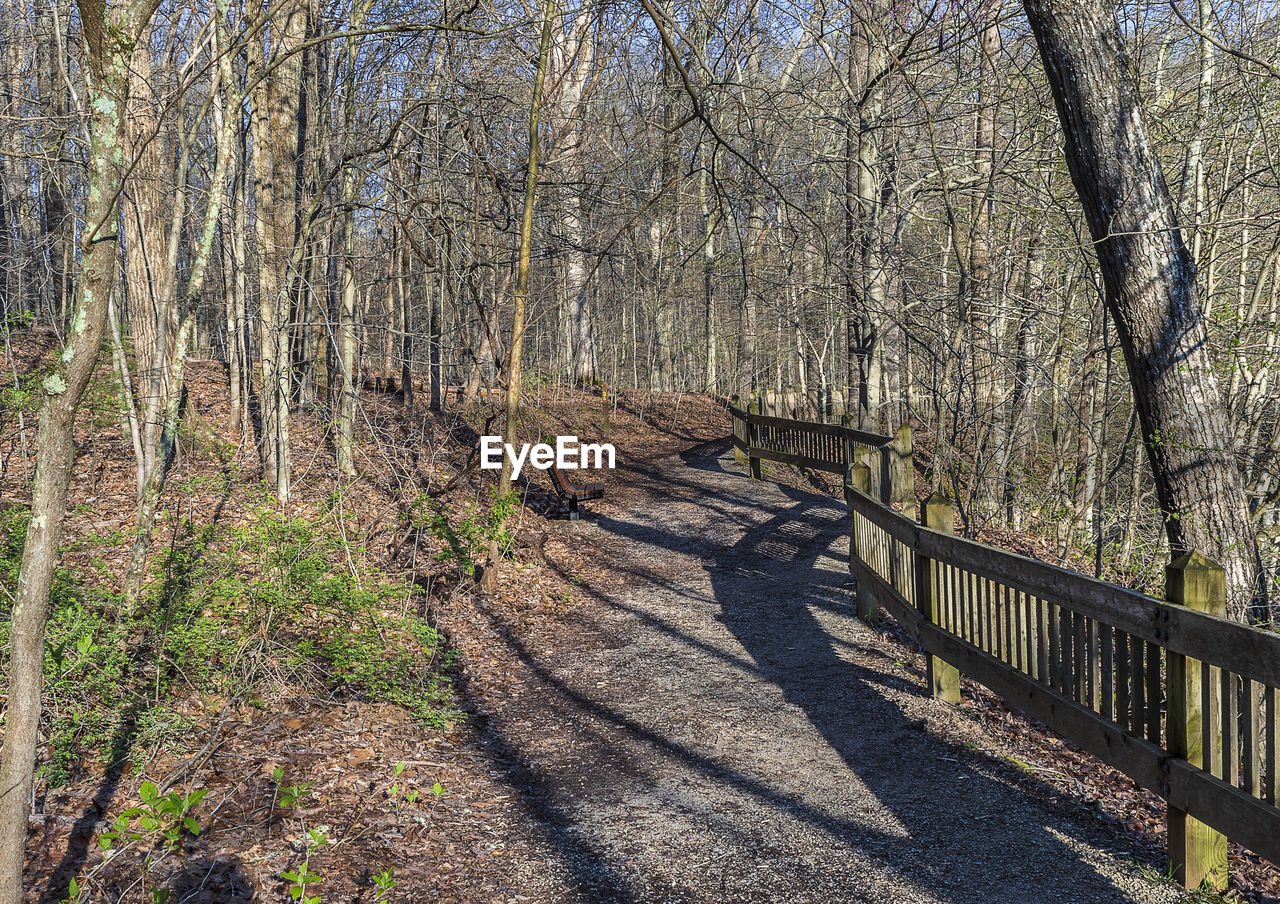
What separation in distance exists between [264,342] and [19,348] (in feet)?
22.4

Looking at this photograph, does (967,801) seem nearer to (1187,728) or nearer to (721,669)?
(1187,728)

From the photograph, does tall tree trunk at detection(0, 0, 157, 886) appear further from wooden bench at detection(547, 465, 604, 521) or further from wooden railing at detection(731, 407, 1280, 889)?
wooden bench at detection(547, 465, 604, 521)

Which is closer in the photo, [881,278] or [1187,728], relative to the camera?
[1187,728]

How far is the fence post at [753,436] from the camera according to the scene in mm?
17141

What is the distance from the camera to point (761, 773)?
17.2 ft

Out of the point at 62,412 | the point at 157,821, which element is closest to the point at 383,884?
the point at 157,821

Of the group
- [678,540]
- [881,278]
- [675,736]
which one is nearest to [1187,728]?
[675,736]

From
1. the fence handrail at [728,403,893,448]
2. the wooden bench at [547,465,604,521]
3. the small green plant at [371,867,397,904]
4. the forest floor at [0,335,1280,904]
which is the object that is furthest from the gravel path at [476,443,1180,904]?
the wooden bench at [547,465,604,521]

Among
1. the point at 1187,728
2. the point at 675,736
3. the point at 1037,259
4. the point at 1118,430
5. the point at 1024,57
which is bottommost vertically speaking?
the point at 675,736

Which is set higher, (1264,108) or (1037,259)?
(1264,108)

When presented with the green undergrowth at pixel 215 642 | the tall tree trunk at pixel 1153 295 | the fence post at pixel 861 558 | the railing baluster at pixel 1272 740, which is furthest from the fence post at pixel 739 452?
the railing baluster at pixel 1272 740

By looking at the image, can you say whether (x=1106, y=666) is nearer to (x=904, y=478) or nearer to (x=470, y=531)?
(x=904, y=478)

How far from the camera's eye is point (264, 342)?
9898 mm

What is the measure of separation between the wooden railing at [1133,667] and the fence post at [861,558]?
1.39 metres
